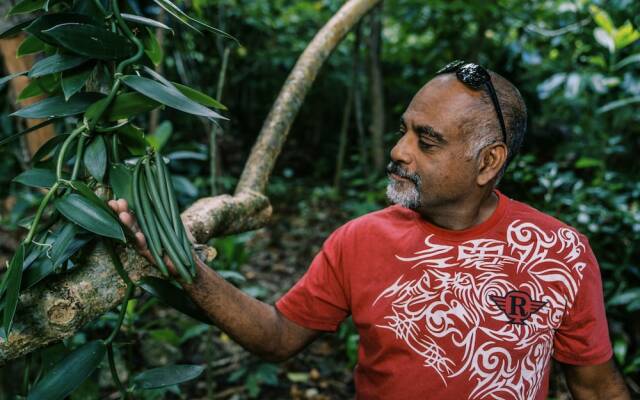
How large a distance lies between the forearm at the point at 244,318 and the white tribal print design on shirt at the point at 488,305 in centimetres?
25

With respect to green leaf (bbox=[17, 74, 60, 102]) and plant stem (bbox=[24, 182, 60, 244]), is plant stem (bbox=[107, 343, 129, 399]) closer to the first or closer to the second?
plant stem (bbox=[24, 182, 60, 244])

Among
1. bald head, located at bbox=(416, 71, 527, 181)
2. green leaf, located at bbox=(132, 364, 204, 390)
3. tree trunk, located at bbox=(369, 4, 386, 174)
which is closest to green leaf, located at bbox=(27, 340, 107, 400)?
green leaf, located at bbox=(132, 364, 204, 390)

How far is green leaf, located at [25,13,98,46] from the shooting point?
0.80 m

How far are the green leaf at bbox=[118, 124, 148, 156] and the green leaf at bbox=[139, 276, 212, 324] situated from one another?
25 centimetres

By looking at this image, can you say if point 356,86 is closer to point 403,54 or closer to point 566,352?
point 403,54

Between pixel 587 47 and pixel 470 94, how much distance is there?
229 cm

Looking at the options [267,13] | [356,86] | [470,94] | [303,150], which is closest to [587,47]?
[356,86]

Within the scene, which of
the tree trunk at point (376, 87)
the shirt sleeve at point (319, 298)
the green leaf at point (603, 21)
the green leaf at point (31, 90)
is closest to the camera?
the green leaf at point (31, 90)

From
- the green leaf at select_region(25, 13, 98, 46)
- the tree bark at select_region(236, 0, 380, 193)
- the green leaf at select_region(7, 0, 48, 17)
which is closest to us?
the green leaf at select_region(25, 13, 98, 46)

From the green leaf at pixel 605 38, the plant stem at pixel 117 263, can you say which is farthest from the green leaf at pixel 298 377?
the green leaf at pixel 605 38

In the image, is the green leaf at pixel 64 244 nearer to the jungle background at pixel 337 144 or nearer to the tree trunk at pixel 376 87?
the jungle background at pixel 337 144

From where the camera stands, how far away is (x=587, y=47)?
2975 millimetres

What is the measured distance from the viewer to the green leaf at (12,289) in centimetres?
70

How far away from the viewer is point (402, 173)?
119 centimetres
